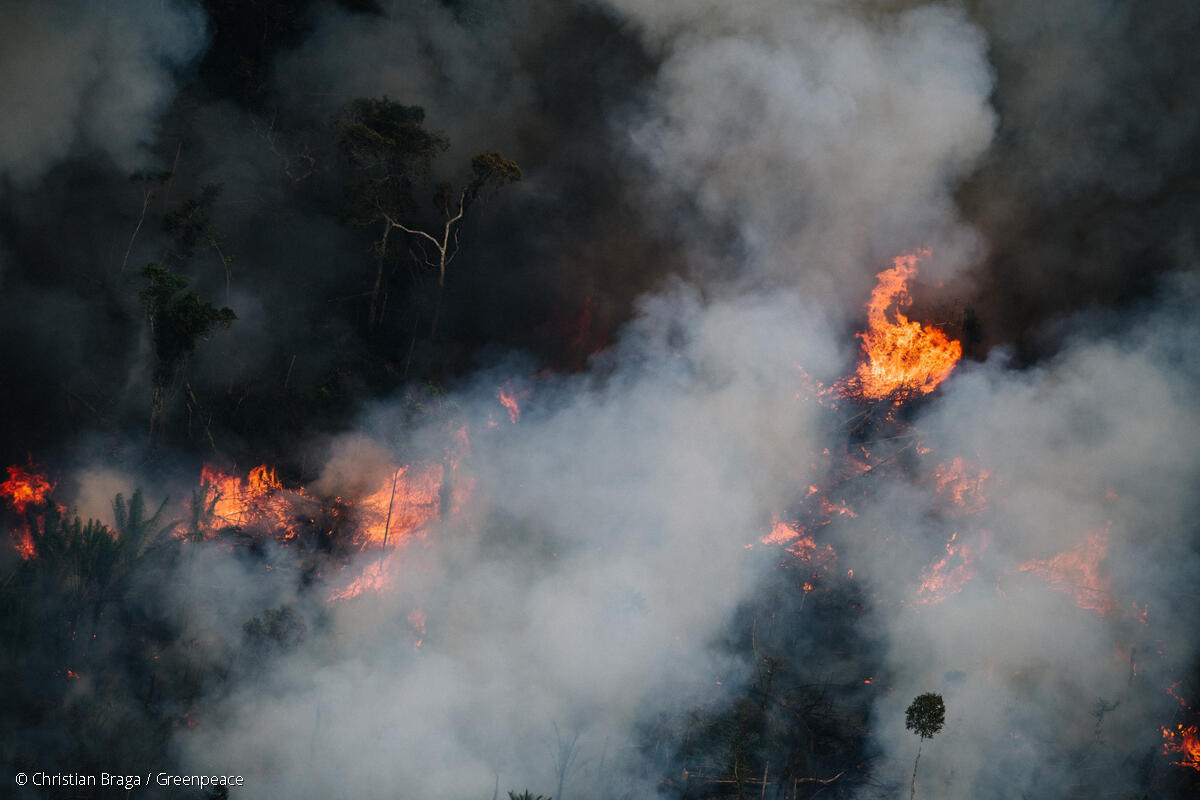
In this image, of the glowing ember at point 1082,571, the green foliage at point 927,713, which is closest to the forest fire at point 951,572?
the glowing ember at point 1082,571

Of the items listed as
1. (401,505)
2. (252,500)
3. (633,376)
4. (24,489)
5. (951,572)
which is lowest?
(951,572)

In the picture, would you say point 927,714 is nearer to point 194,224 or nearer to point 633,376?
point 633,376

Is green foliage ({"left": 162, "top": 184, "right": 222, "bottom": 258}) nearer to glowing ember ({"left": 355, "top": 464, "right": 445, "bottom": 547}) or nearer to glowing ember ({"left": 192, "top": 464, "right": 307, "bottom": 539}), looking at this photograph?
glowing ember ({"left": 192, "top": 464, "right": 307, "bottom": 539})

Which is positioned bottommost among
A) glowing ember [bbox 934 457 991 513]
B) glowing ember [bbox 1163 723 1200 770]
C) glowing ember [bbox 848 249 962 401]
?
glowing ember [bbox 1163 723 1200 770]

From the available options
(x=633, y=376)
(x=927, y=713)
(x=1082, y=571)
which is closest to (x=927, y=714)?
(x=927, y=713)

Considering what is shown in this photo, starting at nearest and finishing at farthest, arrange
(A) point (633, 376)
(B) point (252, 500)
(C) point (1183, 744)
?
(C) point (1183, 744)
(B) point (252, 500)
(A) point (633, 376)

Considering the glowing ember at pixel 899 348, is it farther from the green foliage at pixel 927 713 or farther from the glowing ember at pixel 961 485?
the green foliage at pixel 927 713

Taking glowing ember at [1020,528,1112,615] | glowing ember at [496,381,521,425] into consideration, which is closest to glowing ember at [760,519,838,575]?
glowing ember at [1020,528,1112,615]
